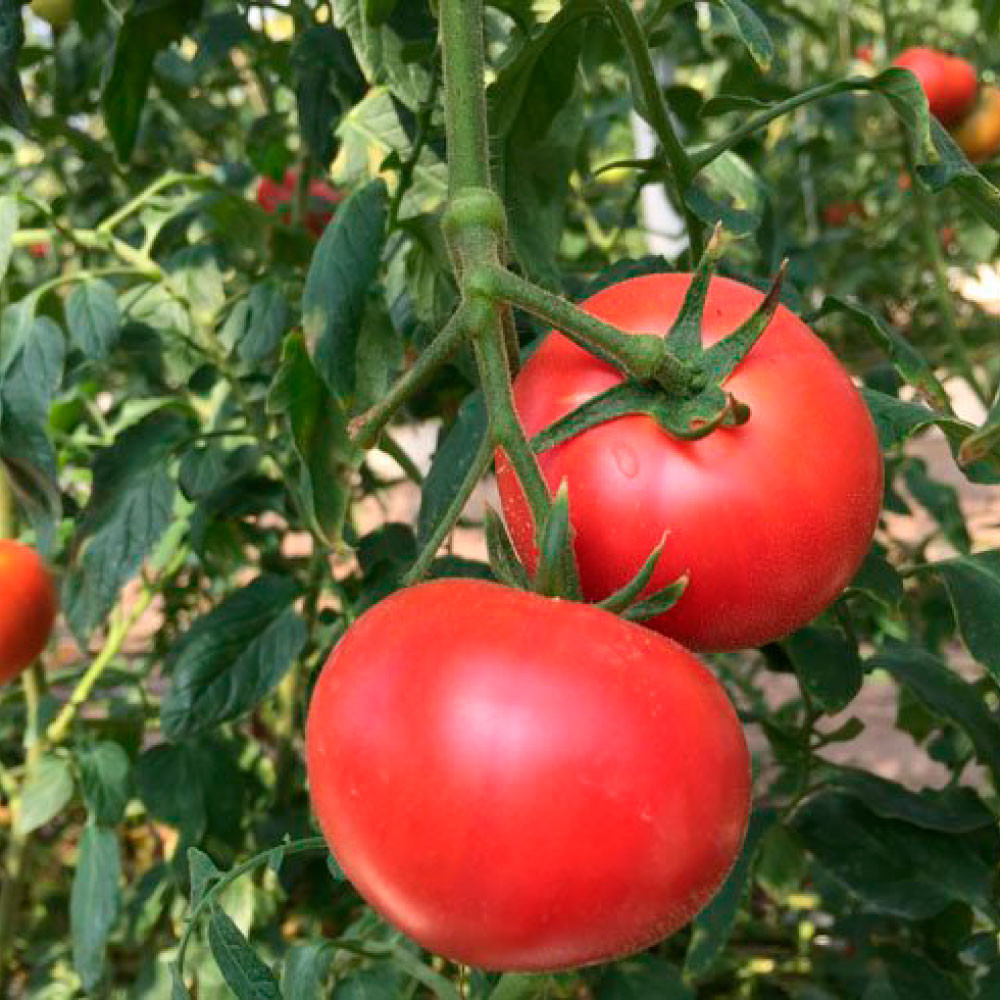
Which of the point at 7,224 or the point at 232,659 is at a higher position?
the point at 7,224

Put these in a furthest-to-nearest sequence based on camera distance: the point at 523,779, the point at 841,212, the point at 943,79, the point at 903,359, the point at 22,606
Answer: the point at 841,212
the point at 943,79
the point at 22,606
the point at 903,359
the point at 523,779

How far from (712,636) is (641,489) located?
0.06m

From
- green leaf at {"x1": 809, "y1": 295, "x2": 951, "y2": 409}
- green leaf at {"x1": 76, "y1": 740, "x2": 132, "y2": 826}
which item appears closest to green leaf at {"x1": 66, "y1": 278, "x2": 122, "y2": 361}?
green leaf at {"x1": 76, "y1": 740, "x2": 132, "y2": 826}

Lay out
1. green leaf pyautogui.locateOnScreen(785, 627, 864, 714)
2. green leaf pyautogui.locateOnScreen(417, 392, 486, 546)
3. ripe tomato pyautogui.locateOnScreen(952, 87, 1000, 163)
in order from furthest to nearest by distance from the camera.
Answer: ripe tomato pyautogui.locateOnScreen(952, 87, 1000, 163)
green leaf pyautogui.locateOnScreen(785, 627, 864, 714)
green leaf pyautogui.locateOnScreen(417, 392, 486, 546)

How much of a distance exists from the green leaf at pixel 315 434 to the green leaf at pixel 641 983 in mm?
473

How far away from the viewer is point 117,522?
91 cm

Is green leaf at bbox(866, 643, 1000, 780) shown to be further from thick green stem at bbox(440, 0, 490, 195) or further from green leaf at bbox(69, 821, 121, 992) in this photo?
green leaf at bbox(69, 821, 121, 992)

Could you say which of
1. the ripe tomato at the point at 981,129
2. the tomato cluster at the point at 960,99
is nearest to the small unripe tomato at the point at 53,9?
the tomato cluster at the point at 960,99

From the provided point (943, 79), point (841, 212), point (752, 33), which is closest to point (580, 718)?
point (752, 33)

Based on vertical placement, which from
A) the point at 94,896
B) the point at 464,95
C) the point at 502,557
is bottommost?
the point at 94,896

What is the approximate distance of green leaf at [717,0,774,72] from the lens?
0.57 m

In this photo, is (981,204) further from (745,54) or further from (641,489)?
(745,54)

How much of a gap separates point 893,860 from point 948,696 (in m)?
0.12

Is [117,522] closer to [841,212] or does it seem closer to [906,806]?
[906,806]
